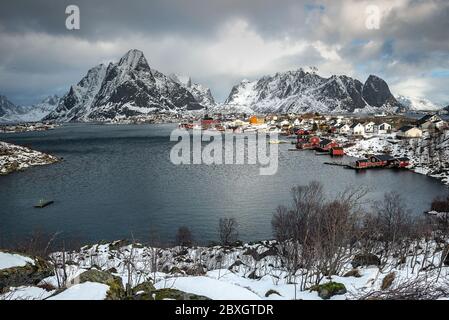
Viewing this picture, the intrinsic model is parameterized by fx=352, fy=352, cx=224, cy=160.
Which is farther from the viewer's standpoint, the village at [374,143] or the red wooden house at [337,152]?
the red wooden house at [337,152]

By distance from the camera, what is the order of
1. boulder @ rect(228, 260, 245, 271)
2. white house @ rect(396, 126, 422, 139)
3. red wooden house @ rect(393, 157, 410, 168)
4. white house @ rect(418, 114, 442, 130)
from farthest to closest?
white house @ rect(418, 114, 442, 130) → white house @ rect(396, 126, 422, 139) → red wooden house @ rect(393, 157, 410, 168) → boulder @ rect(228, 260, 245, 271)

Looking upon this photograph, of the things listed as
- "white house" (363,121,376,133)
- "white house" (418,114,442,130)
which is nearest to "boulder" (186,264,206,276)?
"white house" (418,114,442,130)

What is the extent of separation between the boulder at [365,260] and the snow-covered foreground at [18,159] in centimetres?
3970

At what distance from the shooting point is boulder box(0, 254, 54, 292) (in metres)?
5.91

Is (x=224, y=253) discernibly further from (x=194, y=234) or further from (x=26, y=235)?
(x=26, y=235)

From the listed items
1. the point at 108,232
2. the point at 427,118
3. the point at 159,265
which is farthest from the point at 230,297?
the point at 427,118

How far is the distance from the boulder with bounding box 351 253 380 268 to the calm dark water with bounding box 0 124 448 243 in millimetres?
5882

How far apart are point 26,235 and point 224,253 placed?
36.9ft

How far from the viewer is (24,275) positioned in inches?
251

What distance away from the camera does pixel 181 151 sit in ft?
177

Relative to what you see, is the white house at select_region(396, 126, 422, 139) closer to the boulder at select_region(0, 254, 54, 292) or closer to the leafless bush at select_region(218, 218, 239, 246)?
the leafless bush at select_region(218, 218, 239, 246)

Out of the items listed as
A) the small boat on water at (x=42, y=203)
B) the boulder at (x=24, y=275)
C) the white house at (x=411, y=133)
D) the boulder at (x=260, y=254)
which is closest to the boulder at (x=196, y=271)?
the boulder at (x=260, y=254)

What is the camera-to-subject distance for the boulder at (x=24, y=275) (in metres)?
5.91

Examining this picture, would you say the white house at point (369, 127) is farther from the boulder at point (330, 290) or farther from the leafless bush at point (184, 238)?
the boulder at point (330, 290)
